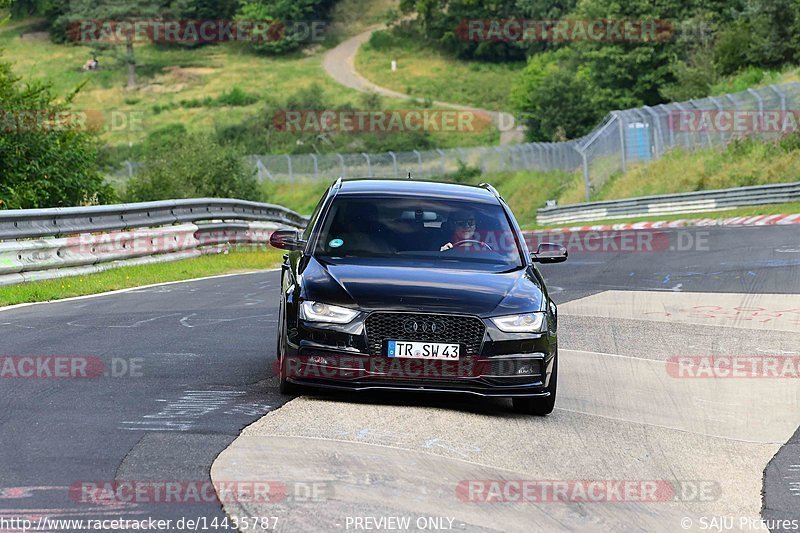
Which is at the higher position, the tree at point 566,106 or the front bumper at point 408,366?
the front bumper at point 408,366

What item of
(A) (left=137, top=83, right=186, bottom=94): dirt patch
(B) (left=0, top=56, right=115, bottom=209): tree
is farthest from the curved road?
(B) (left=0, top=56, right=115, bottom=209): tree

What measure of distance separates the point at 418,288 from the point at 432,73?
116 m

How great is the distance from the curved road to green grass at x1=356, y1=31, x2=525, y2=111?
1.09m

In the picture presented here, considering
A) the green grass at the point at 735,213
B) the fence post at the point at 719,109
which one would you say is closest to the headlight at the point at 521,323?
the green grass at the point at 735,213

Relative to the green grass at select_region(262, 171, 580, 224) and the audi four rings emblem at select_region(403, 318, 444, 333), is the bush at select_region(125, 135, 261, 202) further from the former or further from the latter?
the audi four rings emblem at select_region(403, 318, 444, 333)

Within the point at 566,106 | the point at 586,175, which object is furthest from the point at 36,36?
the point at 586,175

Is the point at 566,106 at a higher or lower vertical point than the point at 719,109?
lower

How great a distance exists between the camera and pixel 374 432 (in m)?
7.88

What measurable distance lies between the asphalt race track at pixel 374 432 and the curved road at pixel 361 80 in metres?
80.9

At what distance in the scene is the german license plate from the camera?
865cm

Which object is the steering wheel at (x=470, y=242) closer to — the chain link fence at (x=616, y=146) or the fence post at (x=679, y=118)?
the chain link fence at (x=616, y=146)

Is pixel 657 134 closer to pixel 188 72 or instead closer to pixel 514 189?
pixel 514 189

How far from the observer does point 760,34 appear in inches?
2566

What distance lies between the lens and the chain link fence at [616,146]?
44.1 meters
